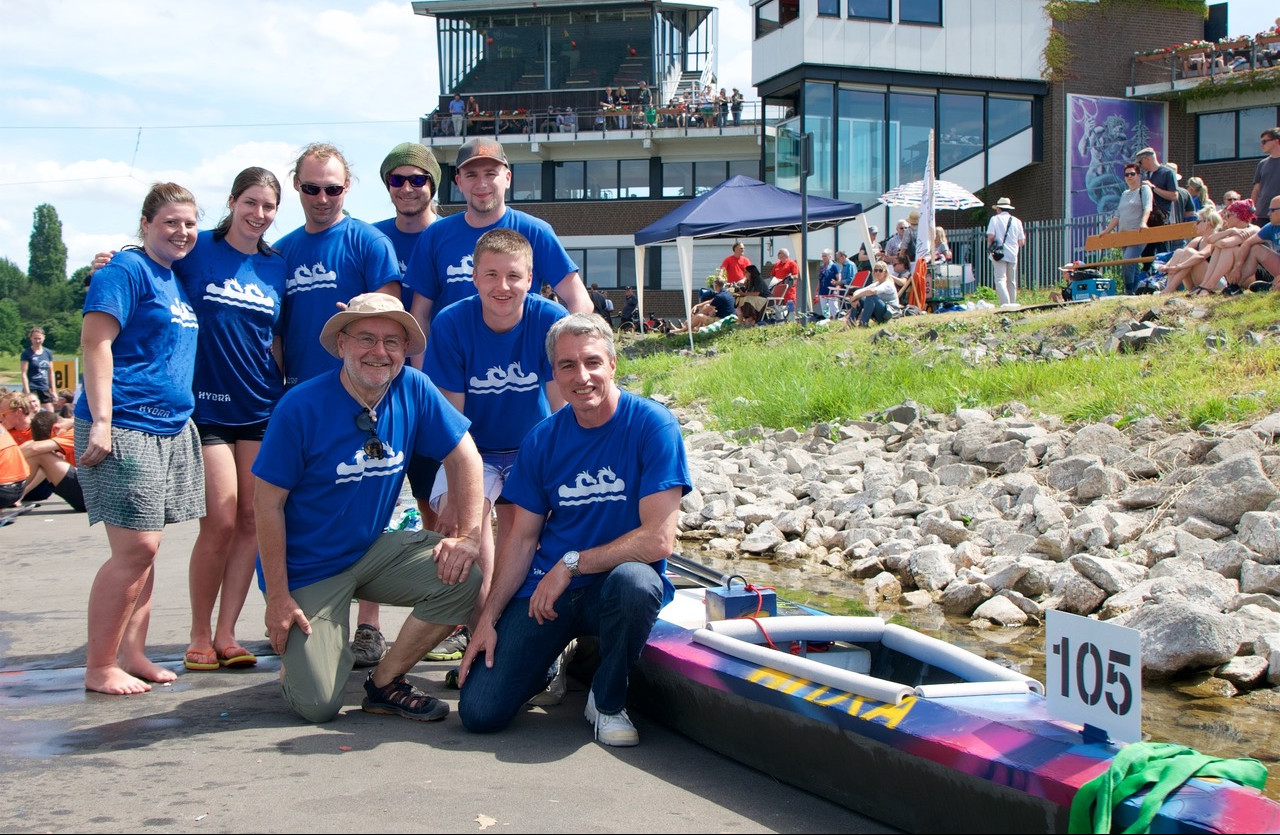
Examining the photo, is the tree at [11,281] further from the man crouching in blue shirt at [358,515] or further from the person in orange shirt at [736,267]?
the man crouching in blue shirt at [358,515]

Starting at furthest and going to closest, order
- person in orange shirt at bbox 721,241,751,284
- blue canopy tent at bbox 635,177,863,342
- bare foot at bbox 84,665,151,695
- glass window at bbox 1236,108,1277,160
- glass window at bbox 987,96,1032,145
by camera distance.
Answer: glass window at bbox 987,96,1032,145 < glass window at bbox 1236,108,1277,160 < person in orange shirt at bbox 721,241,751,284 < blue canopy tent at bbox 635,177,863,342 < bare foot at bbox 84,665,151,695

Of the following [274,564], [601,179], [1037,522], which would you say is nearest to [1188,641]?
[1037,522]

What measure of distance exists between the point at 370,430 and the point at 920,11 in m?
26.7

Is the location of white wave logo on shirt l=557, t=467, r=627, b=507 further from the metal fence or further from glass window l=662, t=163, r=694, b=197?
glass window l=662, t=163, r=694, b=197

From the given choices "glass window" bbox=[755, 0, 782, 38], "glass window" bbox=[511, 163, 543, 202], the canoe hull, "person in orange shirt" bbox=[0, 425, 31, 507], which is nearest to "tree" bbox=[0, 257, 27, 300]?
"glass window" bbox=[511, 163, 543, 202]

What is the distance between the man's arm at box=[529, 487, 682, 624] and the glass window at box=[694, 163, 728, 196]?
33.8 m

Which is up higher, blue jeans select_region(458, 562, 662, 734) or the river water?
blue jeans select_region(458, 562, 662, 734)

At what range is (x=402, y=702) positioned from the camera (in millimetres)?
4281

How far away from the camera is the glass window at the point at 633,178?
1471 inches

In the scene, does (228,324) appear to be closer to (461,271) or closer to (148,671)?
(461,271)

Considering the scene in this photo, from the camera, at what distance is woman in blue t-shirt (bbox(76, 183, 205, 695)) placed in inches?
174

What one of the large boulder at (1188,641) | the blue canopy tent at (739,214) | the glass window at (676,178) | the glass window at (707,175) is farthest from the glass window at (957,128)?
the large boulder at (1188,641)

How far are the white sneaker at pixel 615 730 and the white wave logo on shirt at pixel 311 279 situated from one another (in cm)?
217

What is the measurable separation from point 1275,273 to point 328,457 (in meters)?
9.65
